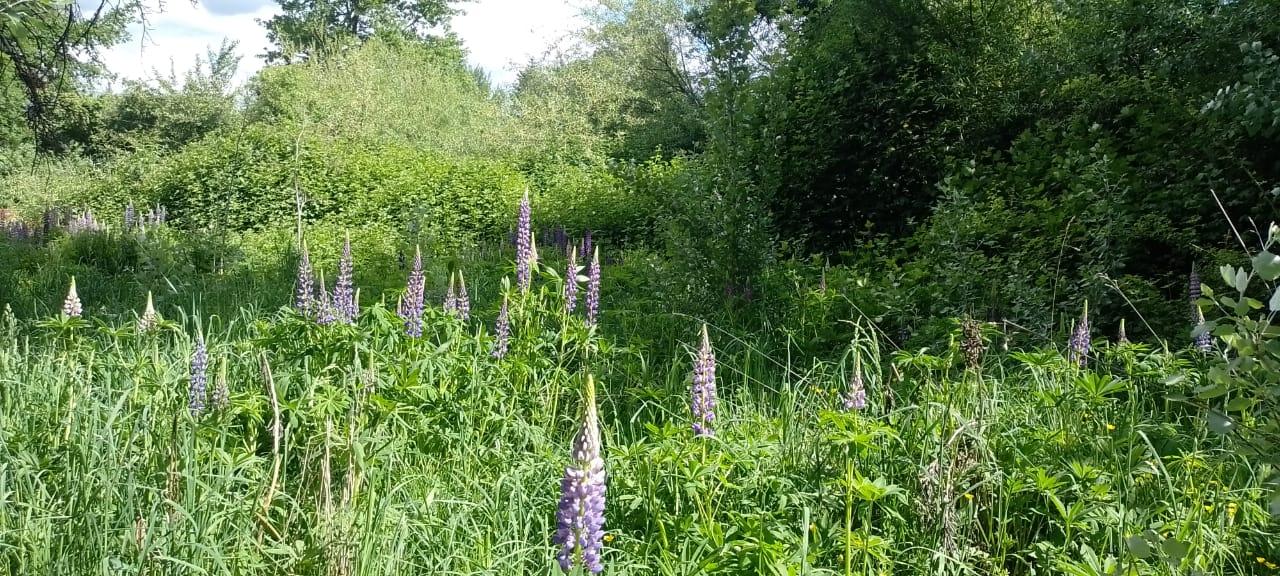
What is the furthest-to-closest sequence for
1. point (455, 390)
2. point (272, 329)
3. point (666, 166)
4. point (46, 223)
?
1. point (666, 166)
2. point (46, 223)
3. point (272, 329)
4. point (455, 390)

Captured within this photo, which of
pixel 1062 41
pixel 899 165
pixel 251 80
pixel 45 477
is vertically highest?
pixel 251 80

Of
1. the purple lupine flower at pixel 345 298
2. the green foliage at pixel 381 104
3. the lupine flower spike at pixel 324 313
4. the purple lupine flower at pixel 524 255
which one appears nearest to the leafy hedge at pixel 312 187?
the green foliage at pixel 381 104

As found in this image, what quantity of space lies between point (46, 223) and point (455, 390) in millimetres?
10179

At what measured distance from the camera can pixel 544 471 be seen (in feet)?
9.06

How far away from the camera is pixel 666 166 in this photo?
40.7ft

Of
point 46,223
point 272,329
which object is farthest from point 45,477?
point 46,223

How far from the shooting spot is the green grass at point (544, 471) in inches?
84.3

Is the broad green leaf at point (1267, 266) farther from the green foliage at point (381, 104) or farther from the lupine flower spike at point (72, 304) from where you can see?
the green foliage at point (381, 104)

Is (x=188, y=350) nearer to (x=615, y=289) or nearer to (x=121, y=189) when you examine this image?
(x=615, y=289)

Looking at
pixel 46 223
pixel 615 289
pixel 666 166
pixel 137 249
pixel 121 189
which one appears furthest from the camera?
pixel 121 189

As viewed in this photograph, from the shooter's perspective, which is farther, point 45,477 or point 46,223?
point 46,223

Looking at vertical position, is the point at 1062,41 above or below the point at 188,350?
above

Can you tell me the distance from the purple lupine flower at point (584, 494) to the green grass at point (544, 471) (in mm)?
478

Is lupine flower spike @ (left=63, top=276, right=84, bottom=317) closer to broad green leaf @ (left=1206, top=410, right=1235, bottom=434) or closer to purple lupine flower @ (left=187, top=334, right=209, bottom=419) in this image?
purple lupine flower @ (left=187, top=334, right=209, bottom=419)
